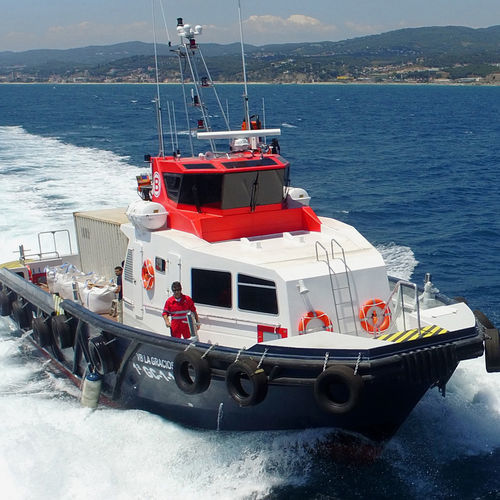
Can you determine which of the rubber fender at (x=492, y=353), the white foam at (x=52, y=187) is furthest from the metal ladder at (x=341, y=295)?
the white foam at (x=52, y=187)

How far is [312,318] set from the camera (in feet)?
28.5

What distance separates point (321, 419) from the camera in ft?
28.2

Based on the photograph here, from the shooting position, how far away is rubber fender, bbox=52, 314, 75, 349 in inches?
446

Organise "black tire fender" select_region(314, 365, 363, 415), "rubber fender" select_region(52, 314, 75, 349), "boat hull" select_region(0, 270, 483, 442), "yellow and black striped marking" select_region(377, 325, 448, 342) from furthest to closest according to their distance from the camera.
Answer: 1. "rubber fender" select_region(52, 314, 75, 349)
2. "yellow and black striped marking" select_region(377, 325, 448, 342)
3. "boat hull" select_region(0, 270, 483, 442)
4. "black tire fender" select_region(314, 365, 363, 415)

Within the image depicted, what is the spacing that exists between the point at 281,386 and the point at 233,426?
122 cm

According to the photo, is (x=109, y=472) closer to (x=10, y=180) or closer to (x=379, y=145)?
(x=10, y=180)

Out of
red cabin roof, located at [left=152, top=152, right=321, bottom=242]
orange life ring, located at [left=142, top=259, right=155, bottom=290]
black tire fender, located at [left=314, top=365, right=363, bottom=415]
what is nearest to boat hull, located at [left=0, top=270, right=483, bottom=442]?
black tire fender, located at [left=314, top=365, right=363, bottom=415]

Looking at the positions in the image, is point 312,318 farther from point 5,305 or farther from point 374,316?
point 5,305

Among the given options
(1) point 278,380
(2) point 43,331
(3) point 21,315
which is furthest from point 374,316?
(3) point 21,315

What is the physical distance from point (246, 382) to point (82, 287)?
15.9 feet

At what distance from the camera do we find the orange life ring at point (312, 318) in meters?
8.67

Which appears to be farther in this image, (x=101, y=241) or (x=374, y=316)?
(x=101, y=241)

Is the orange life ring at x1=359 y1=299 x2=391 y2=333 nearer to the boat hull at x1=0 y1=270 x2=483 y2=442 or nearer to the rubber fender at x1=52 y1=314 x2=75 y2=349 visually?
the boat hull at x1=0 y1=270 x2=483 y2=442

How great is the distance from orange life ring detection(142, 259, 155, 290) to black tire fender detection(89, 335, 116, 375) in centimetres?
104
